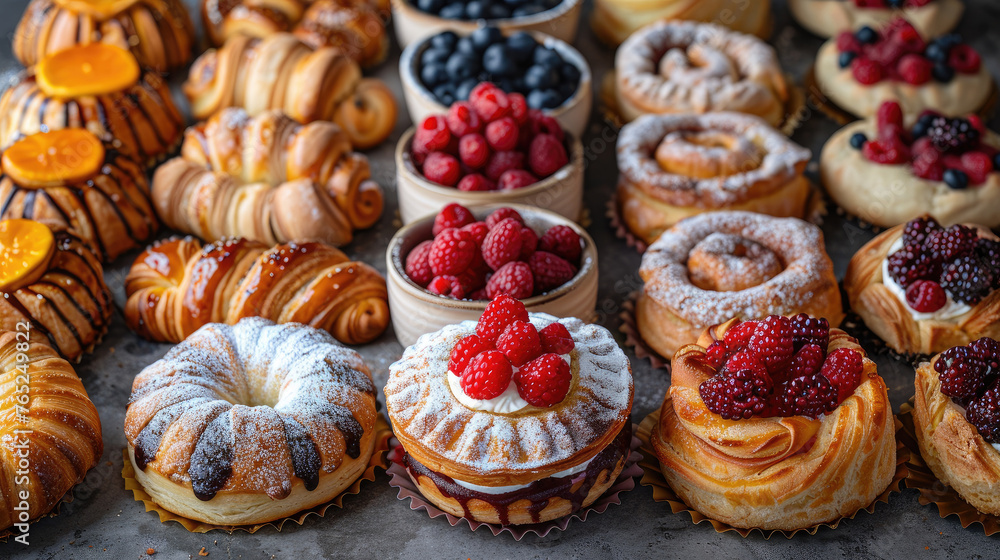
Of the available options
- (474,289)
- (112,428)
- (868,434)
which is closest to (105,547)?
(112,428)

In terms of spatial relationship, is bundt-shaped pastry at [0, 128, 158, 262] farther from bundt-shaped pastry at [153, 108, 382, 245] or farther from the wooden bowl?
the wooden bowl

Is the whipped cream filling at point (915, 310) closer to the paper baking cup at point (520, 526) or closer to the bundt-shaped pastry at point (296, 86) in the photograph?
the paper baking cup at point (520, 526)

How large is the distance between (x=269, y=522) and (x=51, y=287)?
1319 mm

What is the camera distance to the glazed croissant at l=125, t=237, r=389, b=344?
3.52 metres

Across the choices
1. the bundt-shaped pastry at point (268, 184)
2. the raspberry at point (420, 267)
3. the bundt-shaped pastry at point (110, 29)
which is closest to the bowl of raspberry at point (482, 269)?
the raspberry at point (420, 267)

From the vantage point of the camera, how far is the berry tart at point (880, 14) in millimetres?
5062

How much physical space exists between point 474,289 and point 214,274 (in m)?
1.06

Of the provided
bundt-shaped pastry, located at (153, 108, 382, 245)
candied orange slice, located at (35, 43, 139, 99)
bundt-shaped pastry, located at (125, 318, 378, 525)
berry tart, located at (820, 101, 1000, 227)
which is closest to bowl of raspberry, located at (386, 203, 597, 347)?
bundt-shaped pastry, located at (125, 318, 378, 525)

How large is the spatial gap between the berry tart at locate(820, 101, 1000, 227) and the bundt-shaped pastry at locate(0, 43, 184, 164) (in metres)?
3.34

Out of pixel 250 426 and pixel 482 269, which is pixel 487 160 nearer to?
pixel 482 269

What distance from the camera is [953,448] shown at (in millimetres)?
2855

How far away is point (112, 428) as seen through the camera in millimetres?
3369

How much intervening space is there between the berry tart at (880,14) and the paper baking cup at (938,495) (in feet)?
9.43

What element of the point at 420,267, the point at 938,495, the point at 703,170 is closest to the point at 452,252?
the point at 420,267
